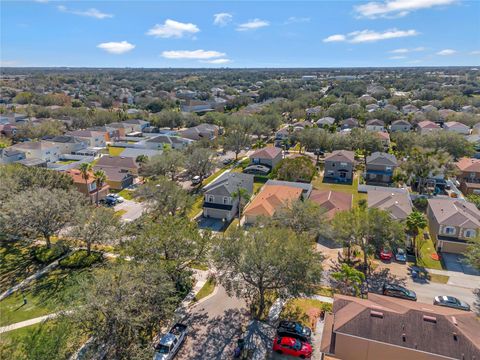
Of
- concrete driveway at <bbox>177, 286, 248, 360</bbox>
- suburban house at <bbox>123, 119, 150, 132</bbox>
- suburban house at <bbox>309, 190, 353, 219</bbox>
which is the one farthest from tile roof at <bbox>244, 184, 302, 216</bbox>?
suburban house at <bbox>123, 119, 150, 132</bbox>

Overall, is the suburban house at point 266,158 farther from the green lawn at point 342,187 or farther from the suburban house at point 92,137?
the suburban house at point 92,137

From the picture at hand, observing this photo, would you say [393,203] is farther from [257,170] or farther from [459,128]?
[459,128]

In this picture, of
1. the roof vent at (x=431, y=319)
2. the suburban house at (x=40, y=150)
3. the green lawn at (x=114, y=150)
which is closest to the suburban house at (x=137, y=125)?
the green lawn at (x=114, y=150)

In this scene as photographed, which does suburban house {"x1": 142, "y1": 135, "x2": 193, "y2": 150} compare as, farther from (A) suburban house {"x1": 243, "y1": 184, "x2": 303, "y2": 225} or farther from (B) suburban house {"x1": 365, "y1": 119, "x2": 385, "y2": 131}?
(B) suburban house {"x1": 365, "y1": 119, "x2": 385, "y2": 131}

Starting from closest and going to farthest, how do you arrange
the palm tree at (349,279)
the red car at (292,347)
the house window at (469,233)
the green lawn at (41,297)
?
the red car at (292,347), the palm tree at (349,279), the green lawn at (41,297), the house window at (469,233)

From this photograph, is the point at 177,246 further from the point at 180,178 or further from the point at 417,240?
the point at 180,178
